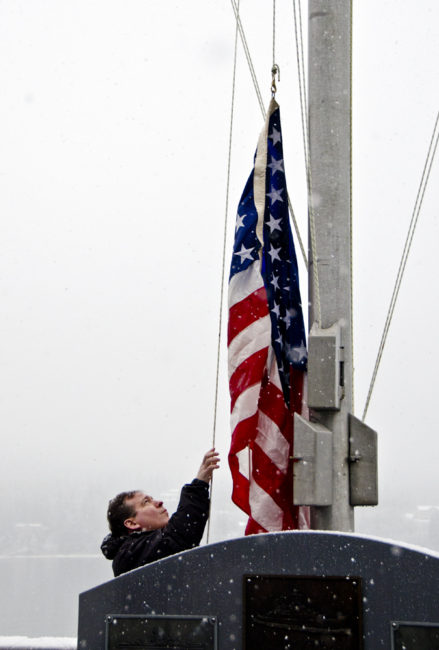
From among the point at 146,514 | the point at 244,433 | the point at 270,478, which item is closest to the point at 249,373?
the point at 244,433

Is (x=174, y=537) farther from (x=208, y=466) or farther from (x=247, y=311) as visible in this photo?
(x=247, y=311)

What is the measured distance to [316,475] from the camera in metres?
3.77

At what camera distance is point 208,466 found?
436 cm

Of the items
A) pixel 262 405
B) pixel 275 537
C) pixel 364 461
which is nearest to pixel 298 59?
pixel 262 405

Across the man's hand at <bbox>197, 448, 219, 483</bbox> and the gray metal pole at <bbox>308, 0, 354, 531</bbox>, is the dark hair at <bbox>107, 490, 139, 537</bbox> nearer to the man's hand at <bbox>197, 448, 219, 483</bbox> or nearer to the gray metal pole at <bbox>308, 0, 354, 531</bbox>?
the man's hand at <bbox>197, 448, 219, 483</bbox>

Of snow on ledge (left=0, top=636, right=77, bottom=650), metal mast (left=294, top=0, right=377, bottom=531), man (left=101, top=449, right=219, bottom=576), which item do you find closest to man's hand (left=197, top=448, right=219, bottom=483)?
man (left=101, top=449, right=219, bottom=576)

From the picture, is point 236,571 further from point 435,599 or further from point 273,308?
point 273,308

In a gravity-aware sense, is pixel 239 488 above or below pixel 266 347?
below

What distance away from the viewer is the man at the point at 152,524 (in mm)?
3926

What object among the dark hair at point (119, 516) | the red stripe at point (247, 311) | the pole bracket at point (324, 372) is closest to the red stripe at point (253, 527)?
the dark hair at point (119, 516)

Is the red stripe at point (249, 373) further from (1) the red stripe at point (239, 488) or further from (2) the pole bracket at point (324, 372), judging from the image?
(2) the pole bracket at point (324, 372)

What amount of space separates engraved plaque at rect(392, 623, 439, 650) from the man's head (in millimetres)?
1873

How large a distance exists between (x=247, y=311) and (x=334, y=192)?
2.71 feet

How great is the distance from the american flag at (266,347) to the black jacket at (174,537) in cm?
41
